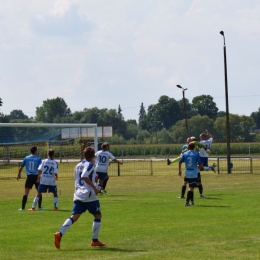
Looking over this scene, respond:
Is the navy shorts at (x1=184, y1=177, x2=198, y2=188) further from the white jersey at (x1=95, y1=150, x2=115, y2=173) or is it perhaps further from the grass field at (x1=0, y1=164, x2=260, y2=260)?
the white jersey at (x1=95, y1=150, x2=115, y2=173)

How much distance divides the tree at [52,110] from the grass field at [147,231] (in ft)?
528

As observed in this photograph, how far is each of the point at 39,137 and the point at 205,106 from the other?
127422mm

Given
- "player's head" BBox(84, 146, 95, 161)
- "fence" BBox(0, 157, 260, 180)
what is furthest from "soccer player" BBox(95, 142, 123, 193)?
"fence" BBox(0, 157, 260, 180)

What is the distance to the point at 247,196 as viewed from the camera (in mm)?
24828

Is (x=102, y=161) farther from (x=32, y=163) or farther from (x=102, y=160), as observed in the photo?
(x=32, y=163)

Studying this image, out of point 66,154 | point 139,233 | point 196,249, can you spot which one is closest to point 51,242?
point 139,233

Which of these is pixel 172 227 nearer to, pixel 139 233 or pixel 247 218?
pixel 139 233

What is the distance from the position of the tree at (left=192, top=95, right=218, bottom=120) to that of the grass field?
152 metres

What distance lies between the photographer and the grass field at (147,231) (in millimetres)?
12227

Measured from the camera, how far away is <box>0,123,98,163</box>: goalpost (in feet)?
155

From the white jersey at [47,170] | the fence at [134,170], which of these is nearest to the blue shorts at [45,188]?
the white jersey at [47,170]

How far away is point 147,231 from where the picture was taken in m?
15.1

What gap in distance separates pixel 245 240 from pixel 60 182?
87.8 ft

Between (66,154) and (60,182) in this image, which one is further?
(66,154)
